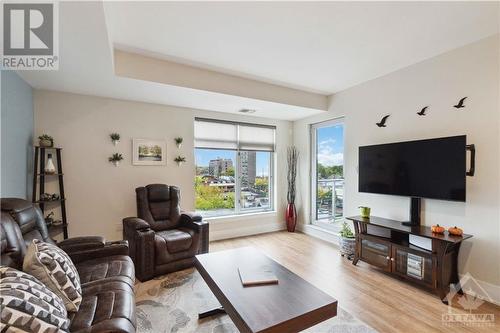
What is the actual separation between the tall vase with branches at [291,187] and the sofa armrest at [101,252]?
129 inches

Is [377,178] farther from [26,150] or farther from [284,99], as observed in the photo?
[26,150]

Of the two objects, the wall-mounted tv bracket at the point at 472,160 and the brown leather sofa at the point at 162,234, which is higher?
the wall-mounted tv bracket at the point at 472,160

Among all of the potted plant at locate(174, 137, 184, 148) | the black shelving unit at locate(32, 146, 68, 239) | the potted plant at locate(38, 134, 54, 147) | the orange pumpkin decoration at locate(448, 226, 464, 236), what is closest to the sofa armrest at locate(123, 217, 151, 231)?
the black shelving unit at locate(32, 146, 68, 239)

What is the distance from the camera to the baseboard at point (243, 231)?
425 centimetres

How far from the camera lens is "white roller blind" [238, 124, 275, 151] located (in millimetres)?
4618

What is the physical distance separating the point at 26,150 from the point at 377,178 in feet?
14.4

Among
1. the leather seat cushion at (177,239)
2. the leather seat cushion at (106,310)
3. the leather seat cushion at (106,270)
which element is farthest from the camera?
the leather seat cushion at (177,239)

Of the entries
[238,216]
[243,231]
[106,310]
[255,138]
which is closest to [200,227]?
[238,216]

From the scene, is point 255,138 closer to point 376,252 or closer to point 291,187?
point 291,187

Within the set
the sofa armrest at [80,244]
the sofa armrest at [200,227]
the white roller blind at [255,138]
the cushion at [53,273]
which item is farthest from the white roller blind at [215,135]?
the cushion at [53,273]

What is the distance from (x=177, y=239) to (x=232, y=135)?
2288 millimetres

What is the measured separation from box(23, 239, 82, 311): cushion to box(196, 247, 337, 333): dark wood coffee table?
0.88 m

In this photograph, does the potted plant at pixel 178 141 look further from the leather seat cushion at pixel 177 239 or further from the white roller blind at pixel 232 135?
the leather seat cushion at pixel 177 239

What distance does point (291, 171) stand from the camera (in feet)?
16.5
